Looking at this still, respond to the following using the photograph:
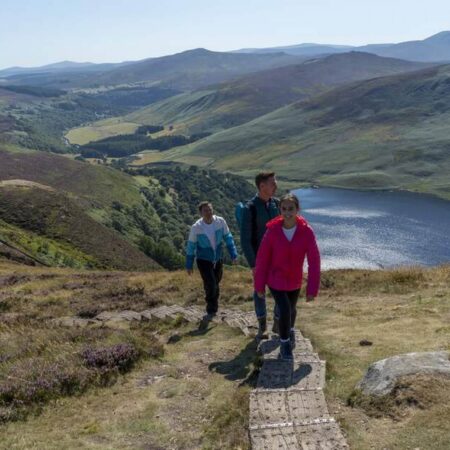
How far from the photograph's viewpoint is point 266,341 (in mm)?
11680

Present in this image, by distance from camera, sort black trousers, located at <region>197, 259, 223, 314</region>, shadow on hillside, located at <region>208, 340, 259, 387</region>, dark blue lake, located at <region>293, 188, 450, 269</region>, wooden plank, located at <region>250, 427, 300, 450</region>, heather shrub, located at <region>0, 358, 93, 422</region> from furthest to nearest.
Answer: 1. dark blue lake, located at <region>293, 188, 450, 269</region>
2. black trousers, located at <region>197, 259, 223, 314</region>
3. shadow on hillside, located at <region>208, 340, 259, 387</region>
4. heather shrub, located at <region>0, 358, 93, 422</region>
5. wooden plank, located at <region>250, 427, 300, 450</region>

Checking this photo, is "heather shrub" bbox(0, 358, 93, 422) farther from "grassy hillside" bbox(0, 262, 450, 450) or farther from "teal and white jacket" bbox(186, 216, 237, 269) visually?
"teal and white jacket" bbox(186, 216, 237, 269)

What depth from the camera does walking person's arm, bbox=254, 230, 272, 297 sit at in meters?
10.0

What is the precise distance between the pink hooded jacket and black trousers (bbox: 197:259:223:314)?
15.2 feet

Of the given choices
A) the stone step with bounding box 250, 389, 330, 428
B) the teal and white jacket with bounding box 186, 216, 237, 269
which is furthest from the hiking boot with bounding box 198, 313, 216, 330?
the stone step with bounding box 250, 389, 330, 428

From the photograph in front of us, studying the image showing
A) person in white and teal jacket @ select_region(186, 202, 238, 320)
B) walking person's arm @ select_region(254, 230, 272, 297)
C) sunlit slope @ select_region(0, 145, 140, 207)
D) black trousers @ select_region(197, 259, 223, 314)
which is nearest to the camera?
walking person's arm @ select_region(254, 230, 272, 297)

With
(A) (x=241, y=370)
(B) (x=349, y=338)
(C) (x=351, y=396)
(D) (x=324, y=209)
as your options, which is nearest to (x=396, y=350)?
(B) (x=349, y=338)

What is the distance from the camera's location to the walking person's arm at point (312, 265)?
9.94 metres

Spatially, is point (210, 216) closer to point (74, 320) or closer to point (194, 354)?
point (194, 354)

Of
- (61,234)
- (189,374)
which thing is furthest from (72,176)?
(189,374)

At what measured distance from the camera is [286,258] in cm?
998

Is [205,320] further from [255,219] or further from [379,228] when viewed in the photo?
[379,228]

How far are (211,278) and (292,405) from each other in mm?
6700

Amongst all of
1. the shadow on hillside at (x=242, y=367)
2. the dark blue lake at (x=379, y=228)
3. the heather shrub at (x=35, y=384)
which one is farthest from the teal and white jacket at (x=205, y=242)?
the dark blue lake at (x=379, y=228)
